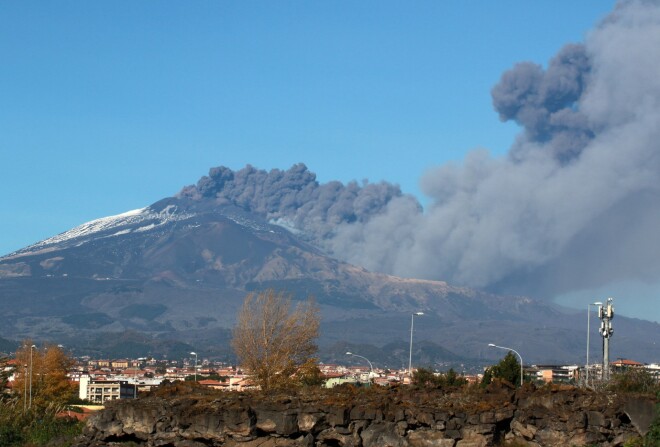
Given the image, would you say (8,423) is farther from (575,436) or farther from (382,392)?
(575,436)

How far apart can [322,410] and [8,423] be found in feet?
90.9

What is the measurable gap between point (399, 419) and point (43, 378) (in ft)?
202

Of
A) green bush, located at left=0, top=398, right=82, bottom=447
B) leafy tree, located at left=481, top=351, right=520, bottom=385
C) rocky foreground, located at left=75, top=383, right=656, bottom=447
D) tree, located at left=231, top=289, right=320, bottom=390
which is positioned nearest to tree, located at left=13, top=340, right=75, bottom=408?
tree, located at left=231, top=289, right=320, bottom=390

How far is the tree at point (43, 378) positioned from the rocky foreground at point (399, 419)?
49.0 meters

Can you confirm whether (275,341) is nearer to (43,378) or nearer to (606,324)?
(606,324)

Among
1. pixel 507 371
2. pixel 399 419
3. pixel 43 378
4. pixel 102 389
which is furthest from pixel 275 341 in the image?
pixel 102 389

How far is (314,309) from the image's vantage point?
72.0 m

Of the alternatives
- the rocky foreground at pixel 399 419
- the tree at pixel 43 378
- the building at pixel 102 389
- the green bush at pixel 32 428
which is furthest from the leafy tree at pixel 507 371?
the building at pixel 102 389

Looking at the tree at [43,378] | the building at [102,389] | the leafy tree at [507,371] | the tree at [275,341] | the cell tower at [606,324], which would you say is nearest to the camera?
the cell tower at [606,324]

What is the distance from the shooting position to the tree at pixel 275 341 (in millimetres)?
66312

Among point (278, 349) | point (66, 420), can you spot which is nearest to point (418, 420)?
point (66, 420)

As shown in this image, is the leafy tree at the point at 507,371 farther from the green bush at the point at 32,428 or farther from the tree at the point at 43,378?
the tree at the point at 43,378

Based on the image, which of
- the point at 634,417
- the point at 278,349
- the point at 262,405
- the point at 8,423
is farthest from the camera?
the point at 278,349

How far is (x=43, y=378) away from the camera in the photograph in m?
89.2
